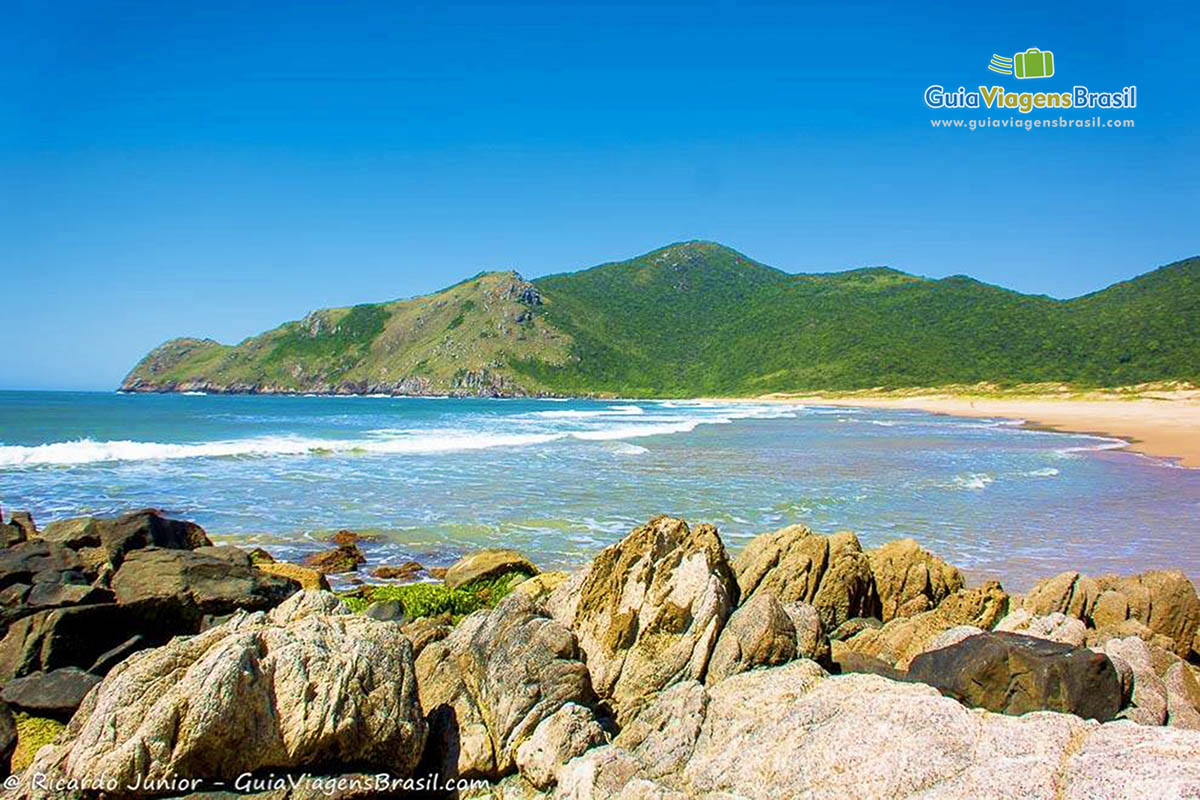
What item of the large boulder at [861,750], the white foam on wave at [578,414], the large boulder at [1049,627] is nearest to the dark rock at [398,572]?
the large boulder at [861,750]

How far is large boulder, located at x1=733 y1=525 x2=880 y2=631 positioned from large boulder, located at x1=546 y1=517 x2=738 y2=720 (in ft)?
5.38

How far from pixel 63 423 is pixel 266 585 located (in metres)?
62.7

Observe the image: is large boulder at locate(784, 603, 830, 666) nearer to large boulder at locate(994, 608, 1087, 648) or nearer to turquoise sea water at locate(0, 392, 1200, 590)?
large boulder at locate(994, 608, 1087, 648)

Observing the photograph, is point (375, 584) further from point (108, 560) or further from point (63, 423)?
point (63, 423)

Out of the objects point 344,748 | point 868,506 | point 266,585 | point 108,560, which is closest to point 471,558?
point 266,585

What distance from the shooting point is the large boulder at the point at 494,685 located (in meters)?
5.23

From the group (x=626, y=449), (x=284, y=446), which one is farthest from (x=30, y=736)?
(x=284, y=446)

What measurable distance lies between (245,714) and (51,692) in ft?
10.1

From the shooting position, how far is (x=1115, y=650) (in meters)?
6.40

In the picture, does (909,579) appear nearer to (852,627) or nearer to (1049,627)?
(852,627)

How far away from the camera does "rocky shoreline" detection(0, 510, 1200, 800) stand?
3865mm

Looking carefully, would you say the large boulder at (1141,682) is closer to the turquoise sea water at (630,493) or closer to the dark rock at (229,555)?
the turquoise sea water at (630,493)

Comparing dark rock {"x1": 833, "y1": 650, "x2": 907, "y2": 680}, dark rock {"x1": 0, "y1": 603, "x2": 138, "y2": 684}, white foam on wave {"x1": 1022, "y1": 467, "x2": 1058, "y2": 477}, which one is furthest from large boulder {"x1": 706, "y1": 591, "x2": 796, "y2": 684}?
white foam on wave {"x1": 1022, "y1": 467, "x2": 1058, "y2": 477}

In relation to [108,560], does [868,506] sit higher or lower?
lower
